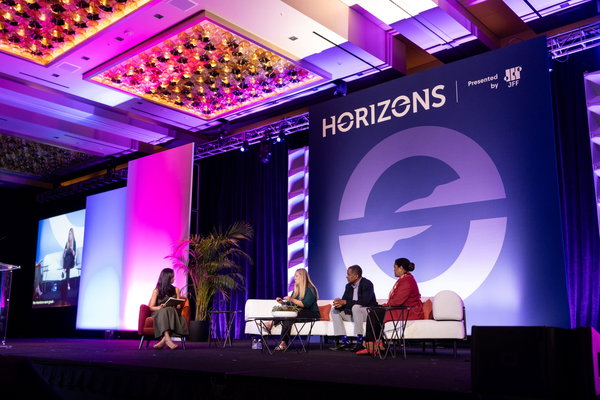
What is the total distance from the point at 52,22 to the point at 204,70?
7.05ft

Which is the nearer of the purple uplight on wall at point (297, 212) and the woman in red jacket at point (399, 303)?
the woman in red jacket at point (399, 303)

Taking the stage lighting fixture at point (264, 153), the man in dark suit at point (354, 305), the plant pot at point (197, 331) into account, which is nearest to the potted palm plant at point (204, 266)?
the plant pot at point (197, 331)

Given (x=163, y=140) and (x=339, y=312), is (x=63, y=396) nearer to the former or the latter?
(x=339, y=312)

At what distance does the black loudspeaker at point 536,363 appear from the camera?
2.66 m

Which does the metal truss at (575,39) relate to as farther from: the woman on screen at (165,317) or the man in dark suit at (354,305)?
the woman on screen at (165,317)

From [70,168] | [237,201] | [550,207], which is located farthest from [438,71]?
Result: [70,168]

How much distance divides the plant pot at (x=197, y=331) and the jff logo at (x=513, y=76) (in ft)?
18.0

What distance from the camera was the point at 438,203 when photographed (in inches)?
288

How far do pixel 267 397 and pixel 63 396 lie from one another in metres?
2.09

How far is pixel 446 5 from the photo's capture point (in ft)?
21.8

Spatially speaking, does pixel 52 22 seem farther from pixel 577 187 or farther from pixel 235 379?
pixel 577 187

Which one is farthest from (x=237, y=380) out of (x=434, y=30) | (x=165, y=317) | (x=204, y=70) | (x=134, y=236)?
(x=134, y=236)

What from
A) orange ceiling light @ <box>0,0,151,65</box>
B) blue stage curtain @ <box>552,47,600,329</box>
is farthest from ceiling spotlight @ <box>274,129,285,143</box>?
blue stage curtain @ <box>552,47,600,329</box>

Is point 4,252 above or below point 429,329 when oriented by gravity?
above
